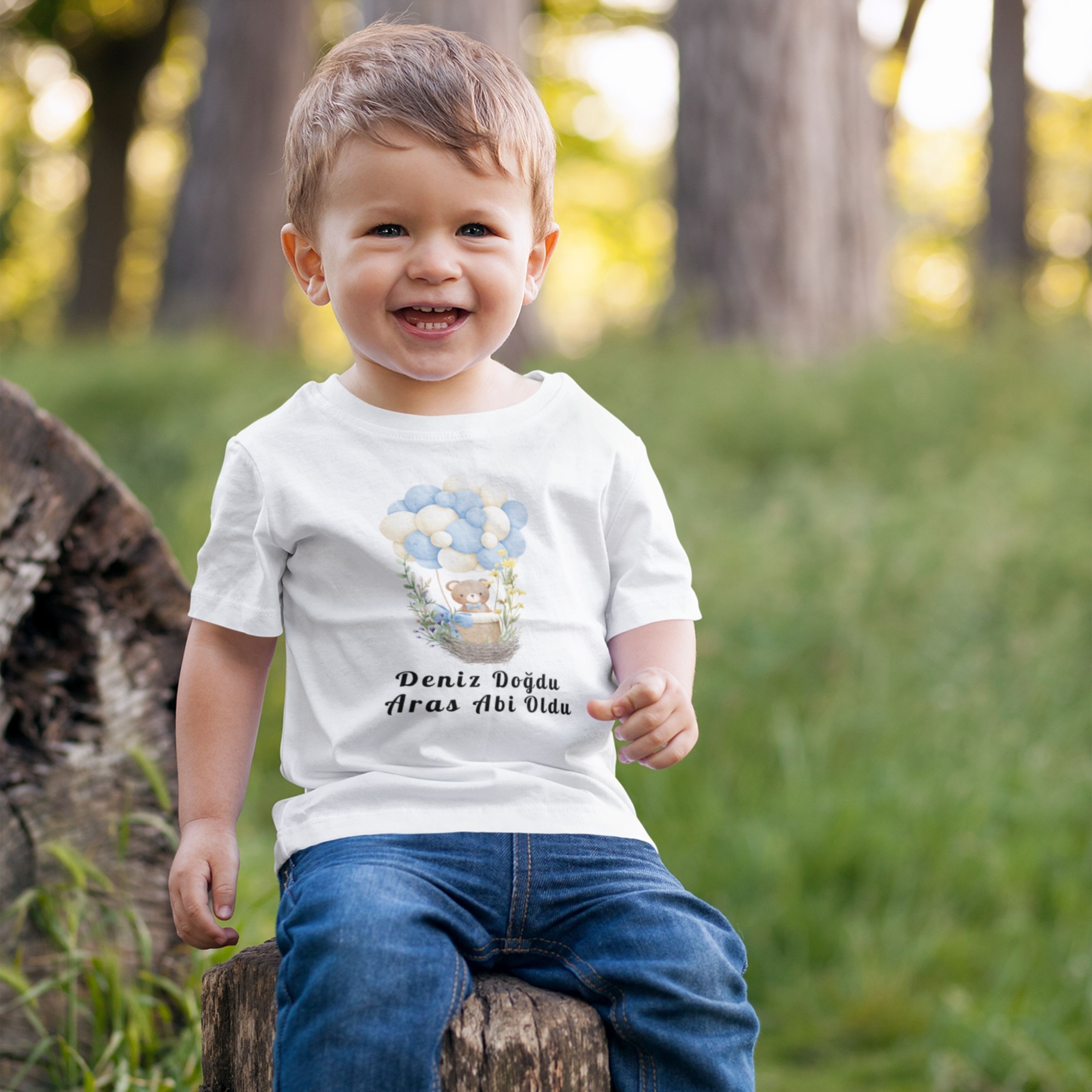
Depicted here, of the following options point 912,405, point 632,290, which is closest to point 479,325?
point 912,405

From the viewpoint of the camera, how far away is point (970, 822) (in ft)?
11.1

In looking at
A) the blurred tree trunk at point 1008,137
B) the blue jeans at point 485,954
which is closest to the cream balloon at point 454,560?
the blue jeans at point 485,954

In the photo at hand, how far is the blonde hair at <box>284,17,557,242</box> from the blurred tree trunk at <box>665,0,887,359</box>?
4.60 metres

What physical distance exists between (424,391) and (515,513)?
0.19m

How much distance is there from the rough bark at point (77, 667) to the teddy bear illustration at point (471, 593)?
0.78 m

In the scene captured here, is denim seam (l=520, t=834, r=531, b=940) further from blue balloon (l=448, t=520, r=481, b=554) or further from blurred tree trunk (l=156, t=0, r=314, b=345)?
blurred tree trunk (l=156, t=0, r=314, b=345)

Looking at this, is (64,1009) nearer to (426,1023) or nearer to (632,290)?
(426,1023)

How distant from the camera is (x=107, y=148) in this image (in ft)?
42.3

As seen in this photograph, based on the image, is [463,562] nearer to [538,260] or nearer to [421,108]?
[538,260]

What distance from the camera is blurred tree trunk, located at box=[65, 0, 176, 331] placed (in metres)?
12.6

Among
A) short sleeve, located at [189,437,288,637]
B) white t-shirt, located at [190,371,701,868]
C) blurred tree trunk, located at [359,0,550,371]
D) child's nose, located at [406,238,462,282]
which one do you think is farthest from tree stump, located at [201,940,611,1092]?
blurred tree trunk, located at [359,0,550,371]

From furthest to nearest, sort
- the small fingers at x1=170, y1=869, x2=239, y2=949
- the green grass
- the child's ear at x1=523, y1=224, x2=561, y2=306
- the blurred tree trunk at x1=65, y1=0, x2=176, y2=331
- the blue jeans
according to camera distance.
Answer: the blurred tree trunk at x1=65, y1=0, x2=176, y2=331
the green grass
the child's ear at x1=523, y1=224, x2=561, y2=306
the small fingers at x1=170, y1=869, x2=239, y2=949
the blue jeans

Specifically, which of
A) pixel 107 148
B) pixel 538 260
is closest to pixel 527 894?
pixel 538 260

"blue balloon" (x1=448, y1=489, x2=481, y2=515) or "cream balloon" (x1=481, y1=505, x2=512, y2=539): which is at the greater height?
"blue balloon" (x1=448, y1=489, x2=481, y2=515)
